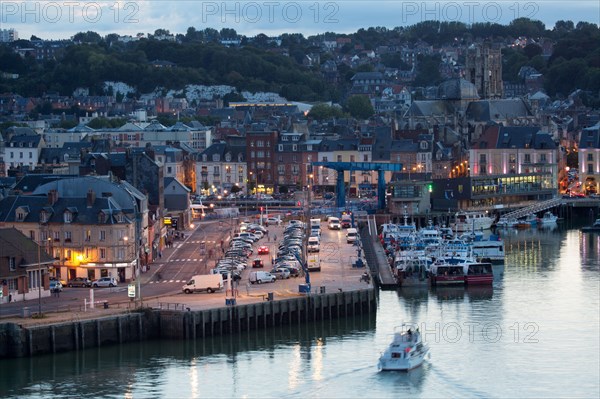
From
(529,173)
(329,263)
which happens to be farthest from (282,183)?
(329,263)

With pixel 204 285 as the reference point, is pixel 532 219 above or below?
above

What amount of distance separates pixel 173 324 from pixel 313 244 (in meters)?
16.5

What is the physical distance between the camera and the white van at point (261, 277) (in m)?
52.1

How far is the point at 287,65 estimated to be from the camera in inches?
6969

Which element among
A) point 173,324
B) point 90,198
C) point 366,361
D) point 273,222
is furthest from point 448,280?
point 273,222

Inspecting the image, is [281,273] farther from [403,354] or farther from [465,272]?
[403,354]

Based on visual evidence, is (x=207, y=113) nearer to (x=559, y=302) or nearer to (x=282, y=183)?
(x=282, y=183)

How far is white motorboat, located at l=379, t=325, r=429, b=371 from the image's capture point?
4125 cm

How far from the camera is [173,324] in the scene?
45281mm

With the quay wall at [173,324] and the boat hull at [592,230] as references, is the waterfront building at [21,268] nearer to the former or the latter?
the quay wall at [173,324]

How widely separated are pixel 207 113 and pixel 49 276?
3492 inches

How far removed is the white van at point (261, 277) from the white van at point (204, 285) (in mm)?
2232

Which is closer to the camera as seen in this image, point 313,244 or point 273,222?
point 313,244

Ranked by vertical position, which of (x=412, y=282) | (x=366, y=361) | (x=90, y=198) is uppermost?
(x=90, y=198)
